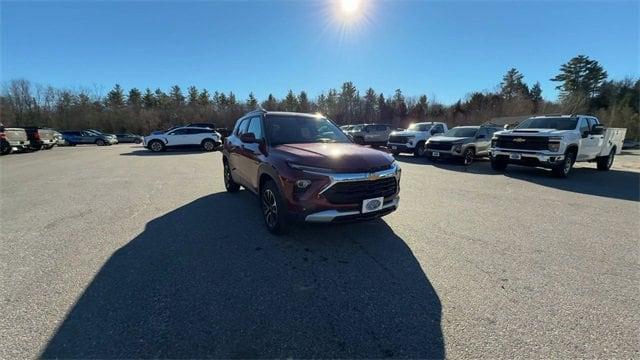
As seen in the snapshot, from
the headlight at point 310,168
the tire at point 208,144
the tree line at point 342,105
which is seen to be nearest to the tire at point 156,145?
the tire at point 208,144

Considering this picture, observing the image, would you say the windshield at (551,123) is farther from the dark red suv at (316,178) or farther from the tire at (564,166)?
the dark red suv at (316,178)

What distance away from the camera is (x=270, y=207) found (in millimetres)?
4559

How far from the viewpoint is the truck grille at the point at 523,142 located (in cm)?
981

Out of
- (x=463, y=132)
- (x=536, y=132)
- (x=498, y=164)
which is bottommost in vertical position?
(x=498, y=164)

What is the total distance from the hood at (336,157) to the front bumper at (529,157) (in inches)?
313

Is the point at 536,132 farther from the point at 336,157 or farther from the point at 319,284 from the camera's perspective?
the point at 319,284

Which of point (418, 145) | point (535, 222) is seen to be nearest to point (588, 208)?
point (535, 222)

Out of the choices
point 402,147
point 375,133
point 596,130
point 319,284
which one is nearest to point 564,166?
point 596,130

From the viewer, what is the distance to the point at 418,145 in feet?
55.7

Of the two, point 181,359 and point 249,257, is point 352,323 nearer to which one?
point 181,359

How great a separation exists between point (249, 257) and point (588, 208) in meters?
6.82

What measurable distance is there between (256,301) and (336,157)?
1.99 meters

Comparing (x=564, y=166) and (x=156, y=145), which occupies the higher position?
(x=156, y=145)

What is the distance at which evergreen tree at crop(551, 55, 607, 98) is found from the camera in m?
58.1
